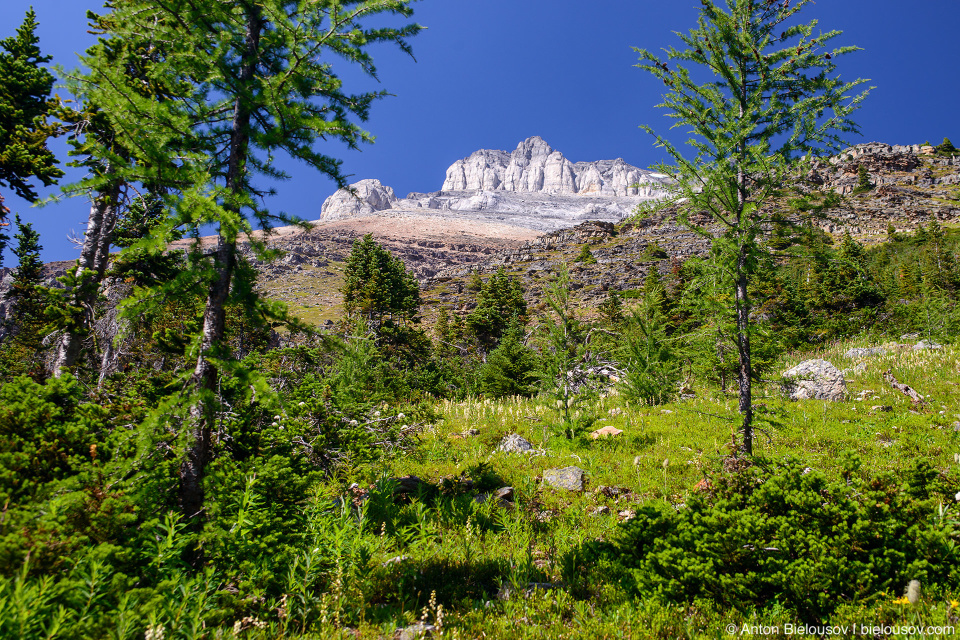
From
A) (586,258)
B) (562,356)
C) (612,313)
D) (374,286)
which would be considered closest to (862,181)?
(586,258)

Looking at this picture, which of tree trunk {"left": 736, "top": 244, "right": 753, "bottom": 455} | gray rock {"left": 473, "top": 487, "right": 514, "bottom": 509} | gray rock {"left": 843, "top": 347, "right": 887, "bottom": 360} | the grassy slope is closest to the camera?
the grassy slope

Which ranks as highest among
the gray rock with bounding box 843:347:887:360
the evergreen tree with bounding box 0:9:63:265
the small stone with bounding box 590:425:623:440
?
the evergreen tree with bounding box 0:9:63:265

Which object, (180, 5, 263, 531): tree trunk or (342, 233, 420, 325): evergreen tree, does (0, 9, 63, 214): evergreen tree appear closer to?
(180, 5, 263, 531): tree trunk

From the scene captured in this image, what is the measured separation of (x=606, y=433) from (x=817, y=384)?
8447 millimetres

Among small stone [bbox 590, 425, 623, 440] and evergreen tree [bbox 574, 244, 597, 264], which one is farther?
evergreen tree [bbox 574, 244, 597, 264]

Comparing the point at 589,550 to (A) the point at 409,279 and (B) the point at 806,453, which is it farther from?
(A) the point at 409,279

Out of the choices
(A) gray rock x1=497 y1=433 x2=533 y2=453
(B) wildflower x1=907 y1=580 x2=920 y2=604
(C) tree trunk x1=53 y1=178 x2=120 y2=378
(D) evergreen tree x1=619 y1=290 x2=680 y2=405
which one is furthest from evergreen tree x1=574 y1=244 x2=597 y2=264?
(B) wildflower x1=907 y1=580 x2=920 y2=604

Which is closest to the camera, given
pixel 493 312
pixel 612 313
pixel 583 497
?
pixel 583 497

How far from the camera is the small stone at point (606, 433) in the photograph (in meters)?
9.22

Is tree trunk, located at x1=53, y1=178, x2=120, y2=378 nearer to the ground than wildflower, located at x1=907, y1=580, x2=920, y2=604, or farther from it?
farther from it

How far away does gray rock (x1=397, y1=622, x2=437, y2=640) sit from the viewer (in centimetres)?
294

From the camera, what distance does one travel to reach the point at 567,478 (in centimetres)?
694

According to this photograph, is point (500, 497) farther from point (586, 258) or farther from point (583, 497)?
point (586, 258)

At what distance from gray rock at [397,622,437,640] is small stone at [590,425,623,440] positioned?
6.90m
